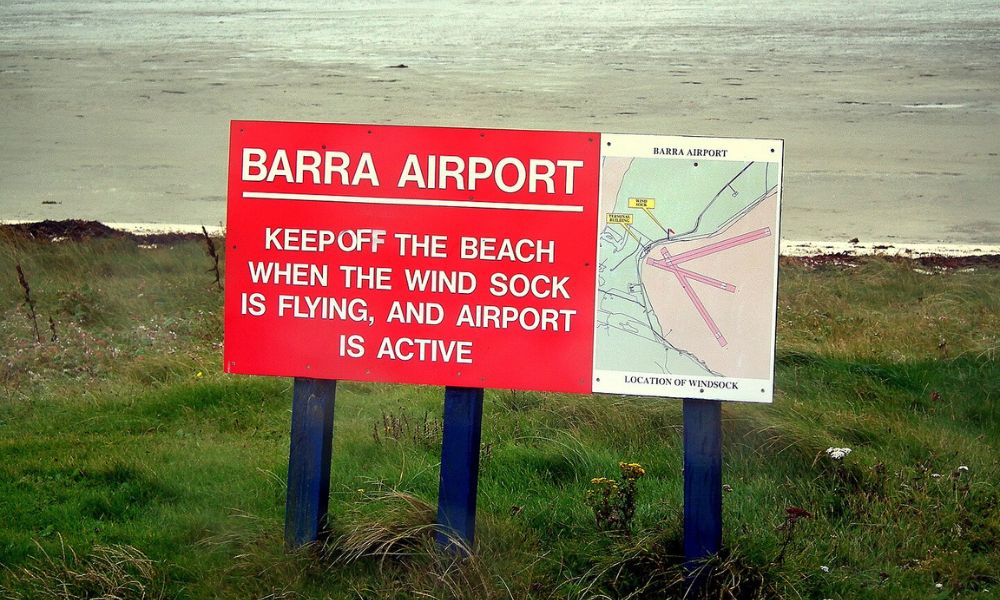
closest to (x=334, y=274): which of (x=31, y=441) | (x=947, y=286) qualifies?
(x=31, y=441)

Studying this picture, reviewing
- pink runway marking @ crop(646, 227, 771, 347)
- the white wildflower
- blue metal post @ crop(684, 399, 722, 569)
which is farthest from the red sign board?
the white wildflower

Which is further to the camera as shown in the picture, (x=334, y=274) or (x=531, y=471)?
(x=531, y=471)

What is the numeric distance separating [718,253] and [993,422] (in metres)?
1.96

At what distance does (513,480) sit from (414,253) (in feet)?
3.47

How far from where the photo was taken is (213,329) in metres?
5.91

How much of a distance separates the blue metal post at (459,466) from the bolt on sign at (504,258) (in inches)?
2.9

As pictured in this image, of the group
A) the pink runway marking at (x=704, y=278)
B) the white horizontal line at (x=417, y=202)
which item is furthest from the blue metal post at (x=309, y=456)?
the pink runway marking at (x=704, y=278)

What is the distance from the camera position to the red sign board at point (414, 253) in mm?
2822

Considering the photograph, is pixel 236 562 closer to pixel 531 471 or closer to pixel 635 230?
pixel 531 471

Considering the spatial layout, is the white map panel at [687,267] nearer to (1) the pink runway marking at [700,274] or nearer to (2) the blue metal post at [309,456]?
(1) the pink runway marking at [700,274]

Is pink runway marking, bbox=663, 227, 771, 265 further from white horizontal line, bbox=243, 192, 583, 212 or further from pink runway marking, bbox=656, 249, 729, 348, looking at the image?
white horizontal line, bbox=243, 192, 583, 212

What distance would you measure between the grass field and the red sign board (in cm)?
48

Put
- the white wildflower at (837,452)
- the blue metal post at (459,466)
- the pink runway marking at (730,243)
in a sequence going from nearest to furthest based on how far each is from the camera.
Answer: the pink runway marking at (730,243) < the blue metal post at (459,466) < the white wildflower at (837,452)

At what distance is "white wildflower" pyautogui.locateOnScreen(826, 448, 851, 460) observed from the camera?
348 centimetres
